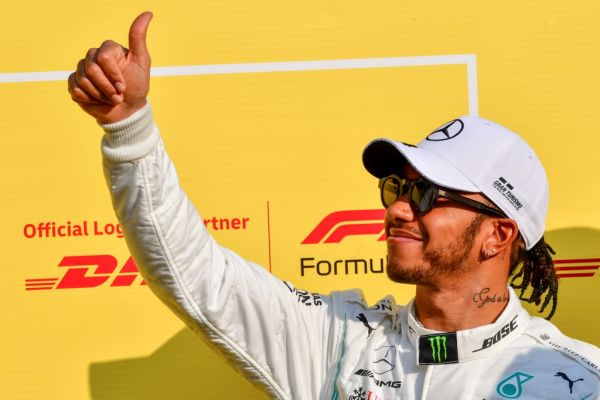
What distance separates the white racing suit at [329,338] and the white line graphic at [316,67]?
0.60 metres

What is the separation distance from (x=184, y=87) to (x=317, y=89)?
13.0 inches

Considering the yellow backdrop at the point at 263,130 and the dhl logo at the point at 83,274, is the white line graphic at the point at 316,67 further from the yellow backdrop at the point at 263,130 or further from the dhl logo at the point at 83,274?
the dhl logo at the point at 83,274

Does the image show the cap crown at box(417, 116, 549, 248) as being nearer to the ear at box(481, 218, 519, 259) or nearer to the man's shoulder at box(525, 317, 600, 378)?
the ear at box(481, 218, 519, 259)

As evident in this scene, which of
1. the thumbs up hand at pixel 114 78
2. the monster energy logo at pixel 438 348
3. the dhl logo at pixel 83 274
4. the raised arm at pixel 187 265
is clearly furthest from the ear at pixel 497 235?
the dhl logo at pixel 83 274

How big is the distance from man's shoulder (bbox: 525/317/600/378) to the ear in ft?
0.56

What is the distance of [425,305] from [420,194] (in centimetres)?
24

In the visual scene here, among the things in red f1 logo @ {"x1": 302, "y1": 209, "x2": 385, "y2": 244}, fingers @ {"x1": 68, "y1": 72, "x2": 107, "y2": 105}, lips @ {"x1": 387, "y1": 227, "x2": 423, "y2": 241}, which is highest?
fingers @ {"x1": 68, "y1": 72, "x2": 107, "y2": 105}

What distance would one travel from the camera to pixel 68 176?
242 cm

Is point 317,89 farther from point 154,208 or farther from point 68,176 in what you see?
point 154,208

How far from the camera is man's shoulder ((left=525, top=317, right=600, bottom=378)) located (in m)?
1.99

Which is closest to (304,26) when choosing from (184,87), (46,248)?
(184,87)

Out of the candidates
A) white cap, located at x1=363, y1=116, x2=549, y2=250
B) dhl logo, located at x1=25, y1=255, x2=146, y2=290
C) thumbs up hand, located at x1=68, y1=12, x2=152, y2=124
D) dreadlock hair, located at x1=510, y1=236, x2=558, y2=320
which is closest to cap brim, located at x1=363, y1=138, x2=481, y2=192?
white cap, located at x1=363, y1=116, x2=549, y2=250

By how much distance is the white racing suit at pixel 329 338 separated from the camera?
179cm

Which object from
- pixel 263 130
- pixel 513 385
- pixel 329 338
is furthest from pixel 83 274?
pixel 513 385
